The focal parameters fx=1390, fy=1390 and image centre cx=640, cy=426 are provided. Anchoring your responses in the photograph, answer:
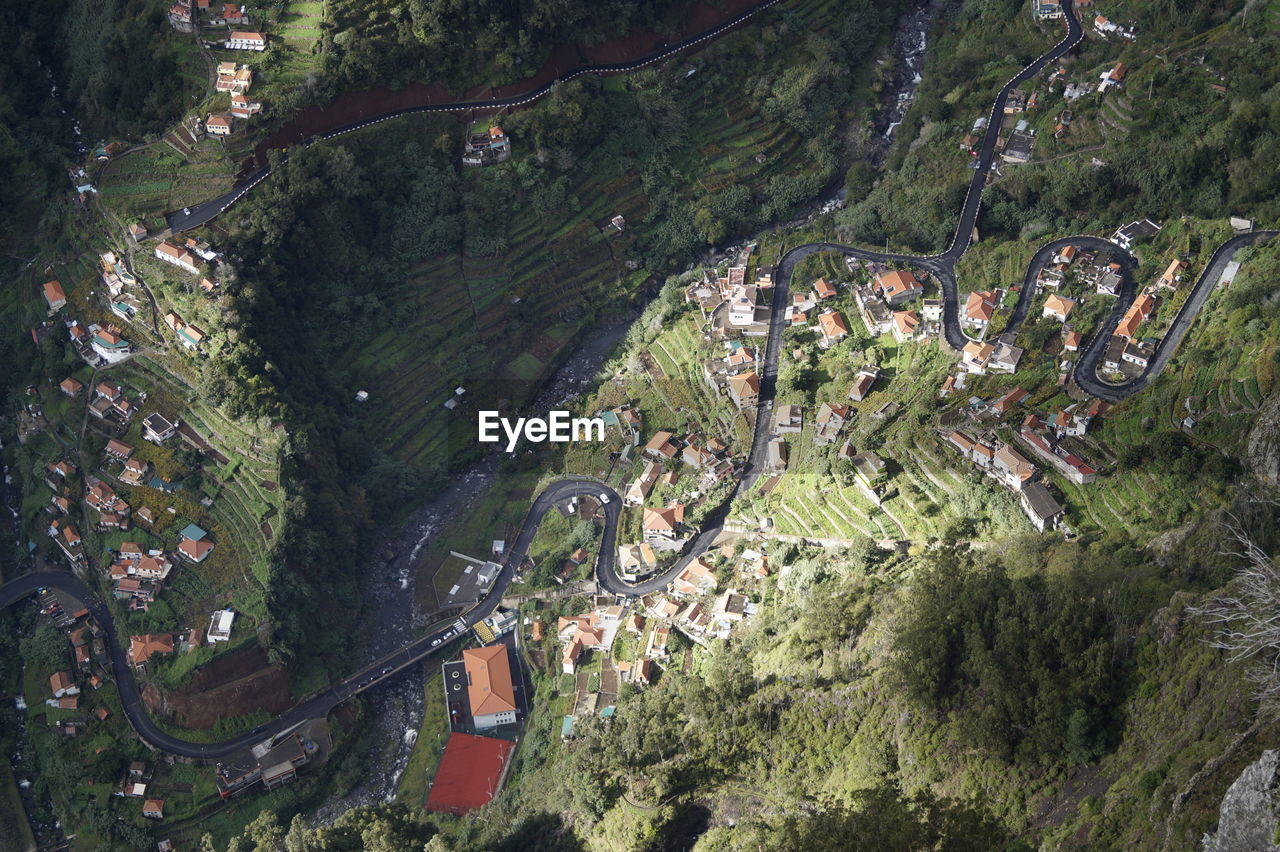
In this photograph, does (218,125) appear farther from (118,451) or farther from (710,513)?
(710,513)

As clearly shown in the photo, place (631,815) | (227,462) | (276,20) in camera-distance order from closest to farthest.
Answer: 1. (631,815)
2. (227,462)
3. (276,20)

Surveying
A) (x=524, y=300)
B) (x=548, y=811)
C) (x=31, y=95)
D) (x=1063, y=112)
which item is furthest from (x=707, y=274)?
(x=31, y=95)

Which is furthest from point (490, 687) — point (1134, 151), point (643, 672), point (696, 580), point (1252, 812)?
point (1134, 151)

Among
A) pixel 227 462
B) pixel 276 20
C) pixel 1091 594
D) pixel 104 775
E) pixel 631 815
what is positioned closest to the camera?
pixel 1091 594

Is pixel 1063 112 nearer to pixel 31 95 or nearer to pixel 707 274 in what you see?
pixel 707 274

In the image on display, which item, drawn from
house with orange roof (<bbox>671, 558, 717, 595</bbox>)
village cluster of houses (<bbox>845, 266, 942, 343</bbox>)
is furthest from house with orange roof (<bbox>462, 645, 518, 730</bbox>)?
village cluster of houses (<bbox>845, 266, 942, 343</bbox>)

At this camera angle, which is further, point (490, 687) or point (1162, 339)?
point (1162, 339)
